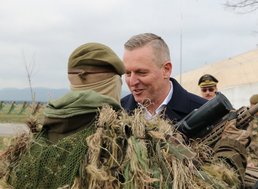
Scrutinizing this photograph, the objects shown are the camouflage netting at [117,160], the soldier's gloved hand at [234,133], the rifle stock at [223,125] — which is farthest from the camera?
the rifle stock at [223,125]

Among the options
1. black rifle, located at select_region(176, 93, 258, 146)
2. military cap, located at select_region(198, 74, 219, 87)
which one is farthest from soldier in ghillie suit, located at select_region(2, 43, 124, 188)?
military cap, located at select_region(198, 74, 219, 87)

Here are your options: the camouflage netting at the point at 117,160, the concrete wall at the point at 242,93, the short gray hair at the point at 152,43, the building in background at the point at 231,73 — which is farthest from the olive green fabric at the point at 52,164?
the building in background at the point at 231,73

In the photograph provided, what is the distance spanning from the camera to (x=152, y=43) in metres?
3.32

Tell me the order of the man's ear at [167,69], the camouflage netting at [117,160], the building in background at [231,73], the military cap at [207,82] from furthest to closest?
the building in background at [231,73] → the military cap at [207,82] → the man's ear at [167,69] → the camouflage netting at [117,160]

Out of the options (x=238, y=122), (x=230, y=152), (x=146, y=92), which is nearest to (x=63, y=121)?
(x=230, y=152)

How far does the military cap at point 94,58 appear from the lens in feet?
6.99

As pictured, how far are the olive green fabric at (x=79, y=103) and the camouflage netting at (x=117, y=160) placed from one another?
0.07 metres

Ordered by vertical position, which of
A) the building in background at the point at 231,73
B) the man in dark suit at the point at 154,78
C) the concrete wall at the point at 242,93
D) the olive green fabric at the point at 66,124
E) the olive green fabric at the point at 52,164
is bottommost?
the building in background at the point at 231,73

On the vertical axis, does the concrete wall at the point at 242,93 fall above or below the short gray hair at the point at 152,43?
below

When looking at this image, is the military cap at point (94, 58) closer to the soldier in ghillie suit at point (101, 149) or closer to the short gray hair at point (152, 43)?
the soldier in ghillie suit at point (101, 149)

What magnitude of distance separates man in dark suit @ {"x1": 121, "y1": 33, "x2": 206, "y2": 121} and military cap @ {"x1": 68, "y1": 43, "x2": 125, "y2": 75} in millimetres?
1049

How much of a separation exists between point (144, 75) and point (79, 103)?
4.38ft

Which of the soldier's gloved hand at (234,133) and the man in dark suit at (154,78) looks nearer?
the soldier's gloved hand at (234,133)

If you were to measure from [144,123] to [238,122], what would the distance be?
2.65ft
